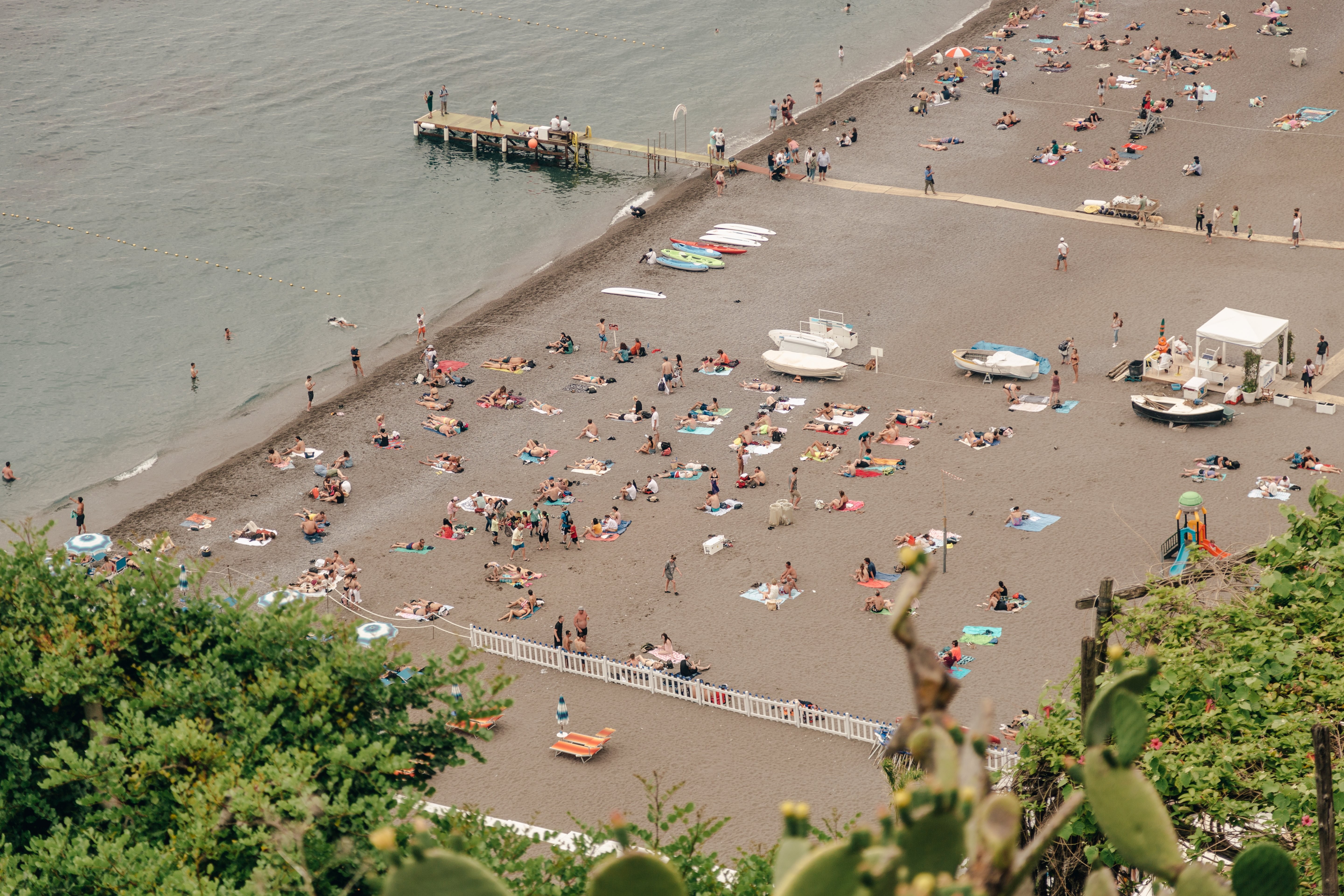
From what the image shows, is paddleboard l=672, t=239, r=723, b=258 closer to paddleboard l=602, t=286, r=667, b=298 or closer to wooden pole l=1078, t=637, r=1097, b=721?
paddleboard l=602, t=286, r=667, b=298

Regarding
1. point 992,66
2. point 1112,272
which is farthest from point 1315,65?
point 1112,272

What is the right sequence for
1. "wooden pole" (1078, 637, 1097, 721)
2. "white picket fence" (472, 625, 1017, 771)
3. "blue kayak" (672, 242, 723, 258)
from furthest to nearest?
"blue kayak" (672, 242, 723, 258) < "white picket fence" (472, 625, 1017, 771) < "wooden pole" (1078, 637, 1097, 721)

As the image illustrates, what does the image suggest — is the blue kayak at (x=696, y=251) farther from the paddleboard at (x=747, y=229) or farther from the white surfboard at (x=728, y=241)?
the paddleboard at (x=747, y=229)

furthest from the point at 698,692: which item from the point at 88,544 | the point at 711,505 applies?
the point at 88,544

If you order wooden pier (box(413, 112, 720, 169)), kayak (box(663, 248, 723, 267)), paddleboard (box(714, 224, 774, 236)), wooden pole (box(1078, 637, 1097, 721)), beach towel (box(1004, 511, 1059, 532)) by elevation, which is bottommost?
beach towel (box(1004, 511, 1059, 532))

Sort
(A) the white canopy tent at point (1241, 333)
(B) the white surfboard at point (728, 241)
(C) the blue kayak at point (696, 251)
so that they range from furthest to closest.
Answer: (B) the white surfboard at point (728, 241), (C) the blue kayak at point (696, 251), (A) the white canopy tent at point (1241, 333)

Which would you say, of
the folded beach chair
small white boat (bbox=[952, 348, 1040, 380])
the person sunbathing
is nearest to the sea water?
the person sunbathing

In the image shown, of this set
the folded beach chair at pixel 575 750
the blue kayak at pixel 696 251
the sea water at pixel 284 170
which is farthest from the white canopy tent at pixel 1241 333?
the folded beach chair at pixel 575 750
